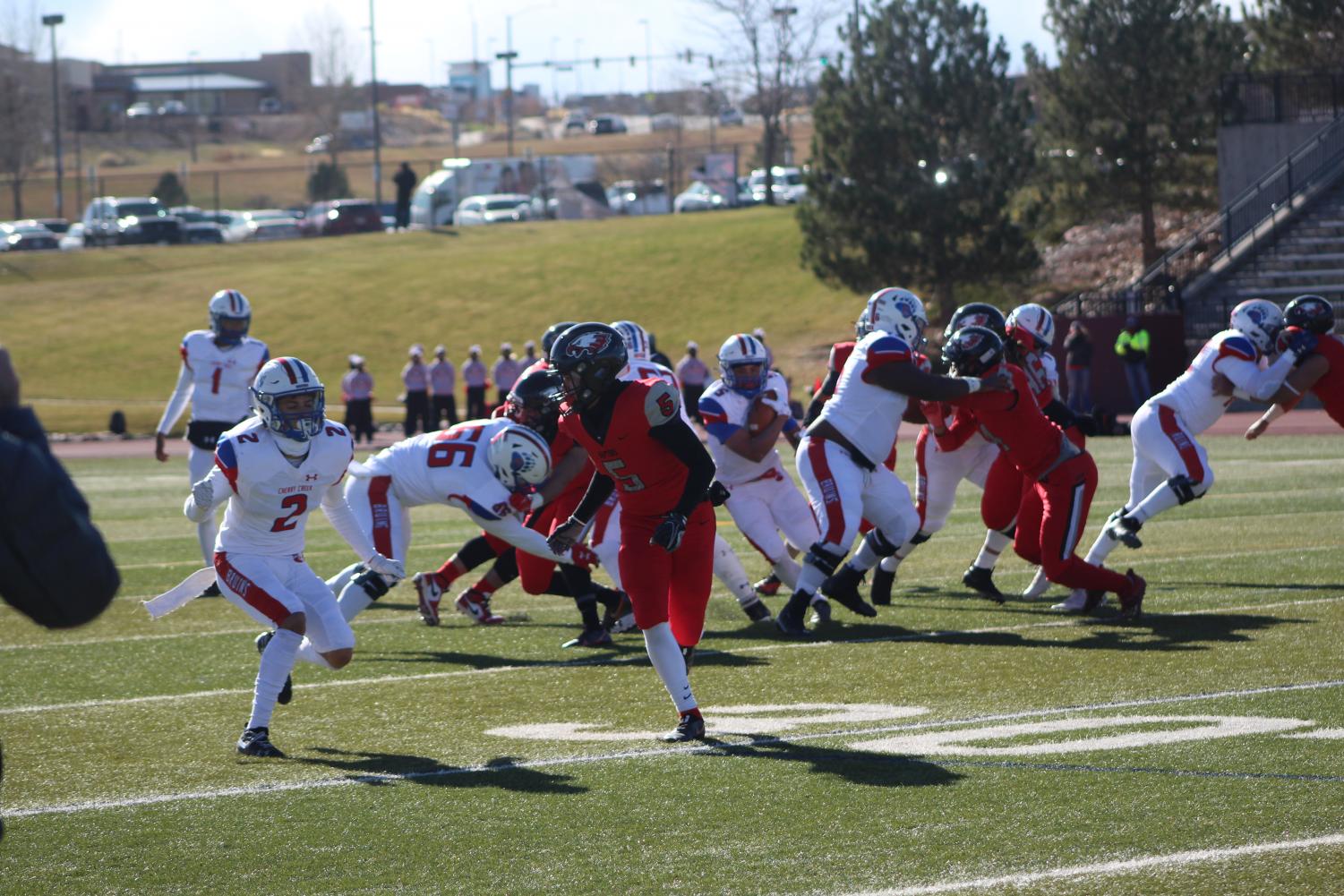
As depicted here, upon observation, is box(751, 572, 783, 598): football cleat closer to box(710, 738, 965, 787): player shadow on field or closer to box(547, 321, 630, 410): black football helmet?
box(710, 738, 965, 787): player shadow on field

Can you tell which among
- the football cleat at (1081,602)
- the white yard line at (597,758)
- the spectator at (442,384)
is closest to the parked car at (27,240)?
the spectator at (442,384)

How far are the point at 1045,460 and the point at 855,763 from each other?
138 inches

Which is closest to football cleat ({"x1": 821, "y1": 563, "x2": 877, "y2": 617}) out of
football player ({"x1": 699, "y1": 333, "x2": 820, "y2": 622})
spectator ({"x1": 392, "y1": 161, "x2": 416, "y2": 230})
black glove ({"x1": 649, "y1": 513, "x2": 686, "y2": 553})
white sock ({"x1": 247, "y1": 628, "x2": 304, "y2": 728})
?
football player ({"x1": 699, "y1": 333, "x2": 820, "y2": 622})

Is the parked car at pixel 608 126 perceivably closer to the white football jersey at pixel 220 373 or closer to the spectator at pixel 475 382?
the spectator at pixel 475 382

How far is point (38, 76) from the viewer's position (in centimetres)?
9238

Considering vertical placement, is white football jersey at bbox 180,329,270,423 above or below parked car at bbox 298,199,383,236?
below

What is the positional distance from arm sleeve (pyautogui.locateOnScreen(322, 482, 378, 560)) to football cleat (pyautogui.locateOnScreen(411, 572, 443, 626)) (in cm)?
243

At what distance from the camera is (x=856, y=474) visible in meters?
9.42

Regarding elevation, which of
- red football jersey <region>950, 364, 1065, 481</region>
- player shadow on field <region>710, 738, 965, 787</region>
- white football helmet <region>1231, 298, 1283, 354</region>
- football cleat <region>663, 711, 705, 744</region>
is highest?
white football helmet <region>1231, 298, 1283, 354</region>

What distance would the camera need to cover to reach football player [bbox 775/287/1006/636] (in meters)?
9.20

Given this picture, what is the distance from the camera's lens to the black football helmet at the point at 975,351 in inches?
367

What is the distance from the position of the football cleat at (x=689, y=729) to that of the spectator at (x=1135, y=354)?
2082cm

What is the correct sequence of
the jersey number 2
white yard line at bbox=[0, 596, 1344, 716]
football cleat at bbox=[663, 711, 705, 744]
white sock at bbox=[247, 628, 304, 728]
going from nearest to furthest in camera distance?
football cleat at bbox=[663, 711, 705, 744] → white sock at bbox=[247, 628, 304, 728] → the jersey number 2 → white yard line at bbox=[0, 596, 1344, 716]

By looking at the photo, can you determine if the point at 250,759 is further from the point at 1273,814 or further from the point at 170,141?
the point at 170,141
